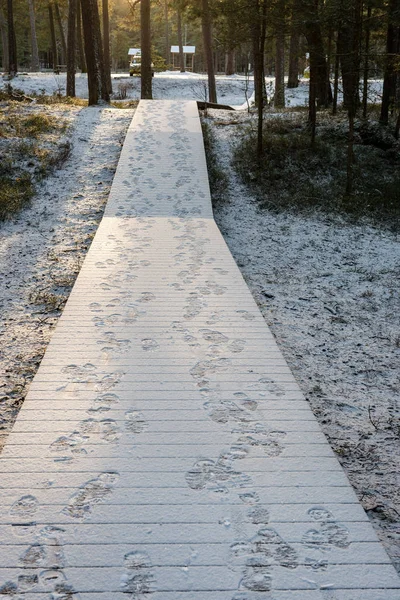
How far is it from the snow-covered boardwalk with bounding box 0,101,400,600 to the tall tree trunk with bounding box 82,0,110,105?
14270mm

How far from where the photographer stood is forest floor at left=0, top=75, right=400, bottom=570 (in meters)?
4.34

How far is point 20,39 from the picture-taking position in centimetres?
5291

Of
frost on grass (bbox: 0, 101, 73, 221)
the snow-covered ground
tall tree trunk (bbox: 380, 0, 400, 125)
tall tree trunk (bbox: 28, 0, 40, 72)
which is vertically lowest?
frost on grass (bbox: 0, 101, 73, 221)

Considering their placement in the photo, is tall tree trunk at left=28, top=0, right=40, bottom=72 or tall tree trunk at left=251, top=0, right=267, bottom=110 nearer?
tall tree trunk at left=251, top=0, right=267, bottom=110

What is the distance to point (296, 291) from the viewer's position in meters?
7.54

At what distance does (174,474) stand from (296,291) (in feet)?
15.3

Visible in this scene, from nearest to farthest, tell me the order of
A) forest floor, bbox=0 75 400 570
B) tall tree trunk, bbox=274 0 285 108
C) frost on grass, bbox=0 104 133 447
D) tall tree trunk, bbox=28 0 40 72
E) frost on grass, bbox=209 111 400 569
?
frost on grass, bbox=209 111 400 569 → forest floor, bbox=0 75 400 570 → frost on grass, bbox=0 104 133 447 → tall tree trunk, bbox=274 0 285 108 → tall tree trunk, bbox=28 0 40 72

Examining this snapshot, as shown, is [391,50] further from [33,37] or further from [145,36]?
[33,37]

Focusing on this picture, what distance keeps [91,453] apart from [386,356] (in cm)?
355

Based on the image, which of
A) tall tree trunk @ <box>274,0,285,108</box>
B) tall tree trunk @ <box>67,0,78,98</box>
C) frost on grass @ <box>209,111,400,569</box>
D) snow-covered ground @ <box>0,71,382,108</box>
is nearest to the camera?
frost on grass @ <box>209,111,400,569</box>

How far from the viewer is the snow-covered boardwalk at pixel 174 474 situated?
2.61 meters

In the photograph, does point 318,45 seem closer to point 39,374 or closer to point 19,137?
point 19,137

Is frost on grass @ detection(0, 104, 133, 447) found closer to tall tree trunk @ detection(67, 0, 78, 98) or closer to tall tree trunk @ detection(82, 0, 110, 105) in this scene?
tall tree trunk @ detection(82, 0, 110, 105)

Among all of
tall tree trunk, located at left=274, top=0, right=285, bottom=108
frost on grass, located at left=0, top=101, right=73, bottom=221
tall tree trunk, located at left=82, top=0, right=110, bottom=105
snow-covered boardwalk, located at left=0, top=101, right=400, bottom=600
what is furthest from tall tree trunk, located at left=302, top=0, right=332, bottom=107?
snow-covered boardwalk, located at left=0, top=101, right=400, bottom=600
